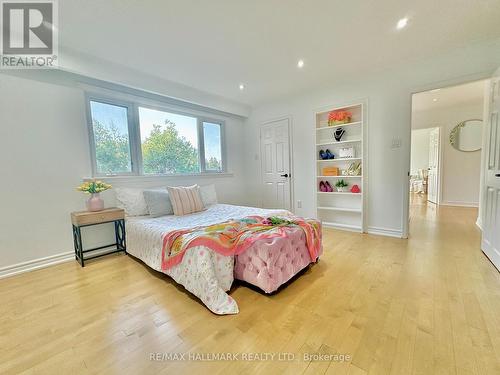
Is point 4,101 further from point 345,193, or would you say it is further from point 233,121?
point 345,193

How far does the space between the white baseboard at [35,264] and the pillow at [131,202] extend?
822mm

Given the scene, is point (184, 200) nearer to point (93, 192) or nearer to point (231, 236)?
point (93, 192)

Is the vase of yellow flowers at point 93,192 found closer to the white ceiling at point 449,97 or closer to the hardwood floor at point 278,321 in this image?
the hardwood floor at point 278,321

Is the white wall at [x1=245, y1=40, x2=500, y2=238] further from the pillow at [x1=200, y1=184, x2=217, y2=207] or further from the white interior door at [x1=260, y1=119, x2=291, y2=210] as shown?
the pillow at [x1=200, y1=184, x2=217, y2=207]

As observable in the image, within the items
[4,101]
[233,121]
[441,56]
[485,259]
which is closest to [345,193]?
[485,259]

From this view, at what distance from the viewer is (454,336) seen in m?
1.31

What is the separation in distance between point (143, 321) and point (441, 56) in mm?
4355

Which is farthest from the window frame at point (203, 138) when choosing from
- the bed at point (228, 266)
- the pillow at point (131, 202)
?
the bed at point (228, 266)

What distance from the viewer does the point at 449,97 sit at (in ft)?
15.6

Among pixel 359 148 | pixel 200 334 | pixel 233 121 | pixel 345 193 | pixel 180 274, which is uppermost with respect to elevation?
pixel 233 121

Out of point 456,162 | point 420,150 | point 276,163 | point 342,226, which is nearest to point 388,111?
point 342,226

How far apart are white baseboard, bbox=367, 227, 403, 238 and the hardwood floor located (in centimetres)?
81

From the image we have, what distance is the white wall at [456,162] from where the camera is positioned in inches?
206

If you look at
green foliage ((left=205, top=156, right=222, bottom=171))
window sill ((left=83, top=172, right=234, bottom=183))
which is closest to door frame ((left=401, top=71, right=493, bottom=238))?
window sill ((left=83, top=172, right=234, bottom=183))
